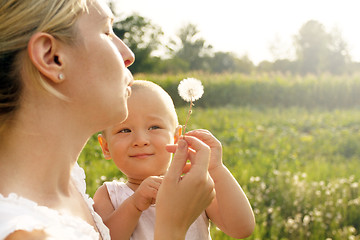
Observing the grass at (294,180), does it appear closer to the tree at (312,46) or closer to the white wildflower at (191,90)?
the white wildflower at (191,90)

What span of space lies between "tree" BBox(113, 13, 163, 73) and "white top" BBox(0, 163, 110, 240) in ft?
104

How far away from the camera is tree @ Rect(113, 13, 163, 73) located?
33.6 meters

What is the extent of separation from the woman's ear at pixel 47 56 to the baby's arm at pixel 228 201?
684mm

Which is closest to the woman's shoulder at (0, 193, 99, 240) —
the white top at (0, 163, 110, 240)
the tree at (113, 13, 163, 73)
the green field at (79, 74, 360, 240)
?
the white top at (0, 163, 110, 240)

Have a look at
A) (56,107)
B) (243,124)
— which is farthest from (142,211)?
(243,124)

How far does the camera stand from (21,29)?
118 centimetres

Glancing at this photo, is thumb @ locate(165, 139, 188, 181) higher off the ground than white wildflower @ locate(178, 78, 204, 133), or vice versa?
white wildflower @ locate(178, 78, 204, 133)

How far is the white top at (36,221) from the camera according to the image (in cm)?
102

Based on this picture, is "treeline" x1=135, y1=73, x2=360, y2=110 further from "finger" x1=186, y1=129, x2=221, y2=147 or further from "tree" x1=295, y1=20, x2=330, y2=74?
"tree" x1=295, y1=20, x2=330, y2=74

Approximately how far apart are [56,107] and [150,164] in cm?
72

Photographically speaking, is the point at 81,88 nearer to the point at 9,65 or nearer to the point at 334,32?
the point at 9,65

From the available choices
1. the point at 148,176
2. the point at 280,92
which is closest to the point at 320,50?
the point at 280,92

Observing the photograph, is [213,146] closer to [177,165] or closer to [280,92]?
[177,165]

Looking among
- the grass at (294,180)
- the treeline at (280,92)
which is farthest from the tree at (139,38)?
the grass at (294,180)
